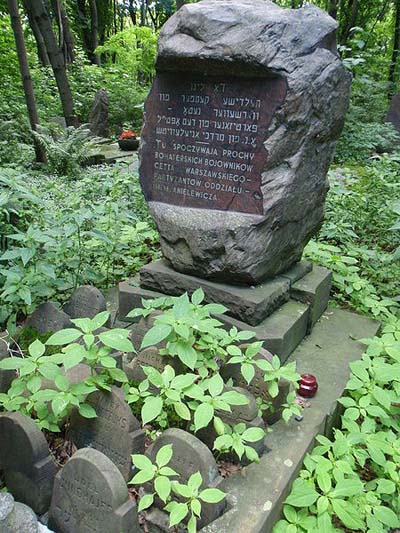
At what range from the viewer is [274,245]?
2.84 m

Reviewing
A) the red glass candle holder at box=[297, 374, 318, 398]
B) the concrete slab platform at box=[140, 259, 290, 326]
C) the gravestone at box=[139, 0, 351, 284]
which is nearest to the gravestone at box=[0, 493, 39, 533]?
the red glass candle holder at box=[297, 374, 318, 398]

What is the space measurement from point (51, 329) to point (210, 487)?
1376 millimetres

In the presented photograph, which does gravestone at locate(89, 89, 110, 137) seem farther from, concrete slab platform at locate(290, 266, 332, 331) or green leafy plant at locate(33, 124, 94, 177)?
concrete slab platform at locate(290, 266, 332, 331)

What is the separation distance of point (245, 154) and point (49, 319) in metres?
1.54

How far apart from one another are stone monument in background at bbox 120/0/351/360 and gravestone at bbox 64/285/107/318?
0.43 metres

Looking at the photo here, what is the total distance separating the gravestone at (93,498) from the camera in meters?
1.48

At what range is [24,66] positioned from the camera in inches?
278

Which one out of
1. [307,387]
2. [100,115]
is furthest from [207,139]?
[100,115]

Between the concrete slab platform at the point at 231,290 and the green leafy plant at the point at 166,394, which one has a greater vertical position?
the green leafy plant at the point at 166,394

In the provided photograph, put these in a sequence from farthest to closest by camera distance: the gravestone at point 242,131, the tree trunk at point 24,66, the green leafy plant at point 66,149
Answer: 1. the green leafy plant at point 66,149
2. the tree trunk at point 24,66
3. the gravestone at point 242,131

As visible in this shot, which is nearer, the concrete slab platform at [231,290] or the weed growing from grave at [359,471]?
the weed growing from grave at [359,471]

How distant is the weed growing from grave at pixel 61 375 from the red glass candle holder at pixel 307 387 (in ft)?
3.34

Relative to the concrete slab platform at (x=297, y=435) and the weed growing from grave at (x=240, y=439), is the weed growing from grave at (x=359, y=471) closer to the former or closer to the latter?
the concrete slab platform at (x=297, y=435)

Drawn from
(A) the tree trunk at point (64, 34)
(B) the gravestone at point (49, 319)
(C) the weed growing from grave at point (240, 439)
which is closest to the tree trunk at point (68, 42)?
(A) the tree trunk at point (64, 34)
